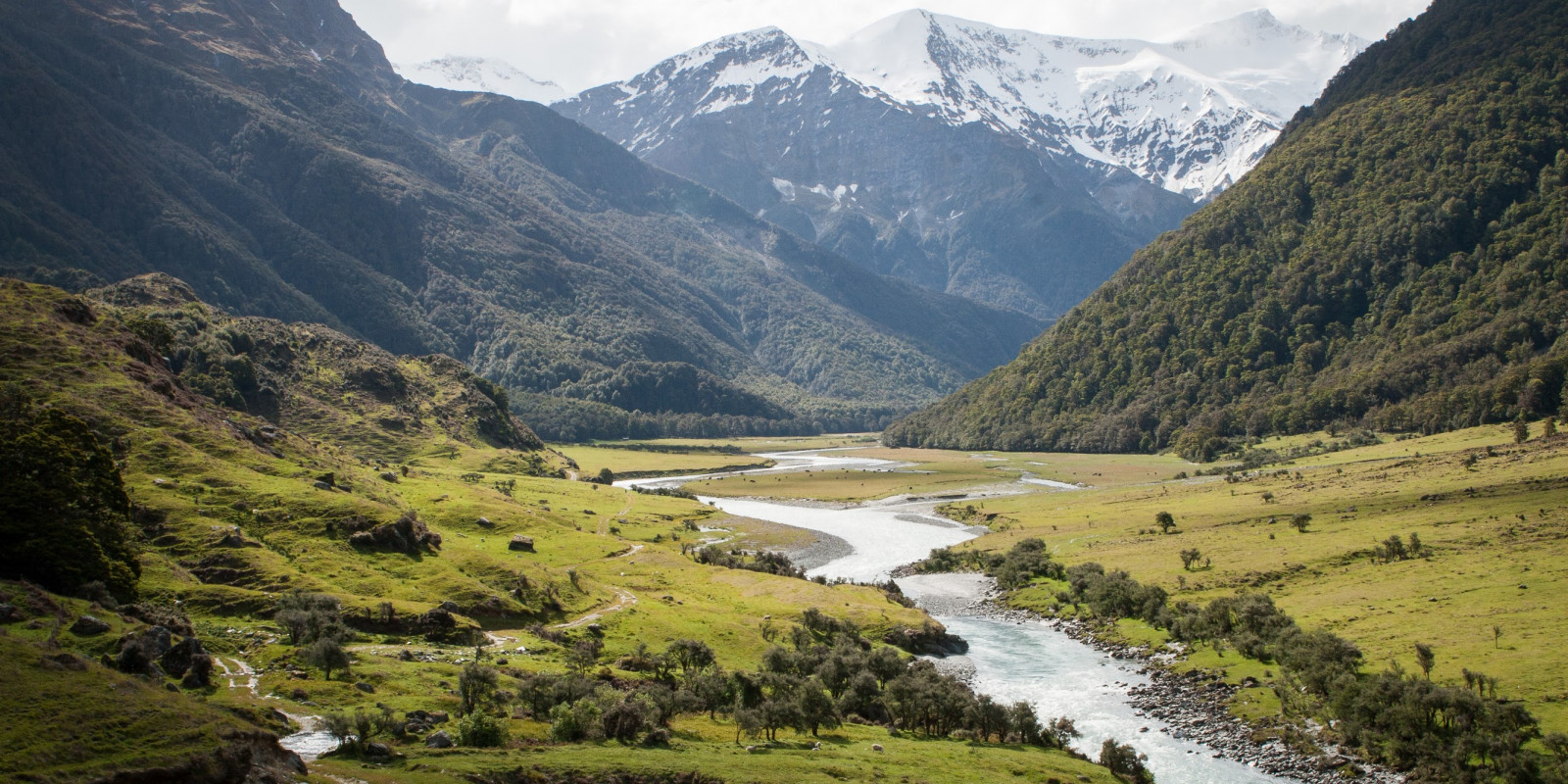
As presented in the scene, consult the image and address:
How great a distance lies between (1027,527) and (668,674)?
85.2 m

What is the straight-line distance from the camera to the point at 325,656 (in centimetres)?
4578

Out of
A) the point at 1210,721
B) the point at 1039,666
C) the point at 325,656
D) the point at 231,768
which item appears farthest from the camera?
the point at 1039,666

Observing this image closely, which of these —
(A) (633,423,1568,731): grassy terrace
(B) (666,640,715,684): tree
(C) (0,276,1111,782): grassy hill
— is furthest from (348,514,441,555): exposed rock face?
(A) (633,423,1568,731): grassy terrace

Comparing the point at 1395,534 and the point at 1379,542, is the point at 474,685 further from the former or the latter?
the point at 1395,534

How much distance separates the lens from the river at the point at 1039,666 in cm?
5281

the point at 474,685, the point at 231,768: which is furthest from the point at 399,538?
the point at 231,768

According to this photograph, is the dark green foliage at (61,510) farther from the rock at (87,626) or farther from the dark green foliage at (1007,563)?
the dark green foliage at (1007,563)

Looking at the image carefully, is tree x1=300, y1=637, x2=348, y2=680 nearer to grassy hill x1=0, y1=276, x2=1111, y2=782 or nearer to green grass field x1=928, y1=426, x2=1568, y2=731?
grassy hill x1=0, y1=276, x2=1111, y2=782

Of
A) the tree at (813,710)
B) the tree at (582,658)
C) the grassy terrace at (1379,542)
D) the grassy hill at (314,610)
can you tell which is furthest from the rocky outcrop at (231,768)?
the grassy terrace at (1379,542)

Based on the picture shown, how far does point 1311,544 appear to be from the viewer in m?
90.4

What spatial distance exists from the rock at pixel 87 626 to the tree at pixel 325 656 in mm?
8439

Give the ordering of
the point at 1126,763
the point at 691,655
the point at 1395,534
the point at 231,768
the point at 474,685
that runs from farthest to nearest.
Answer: the point at 1395,534
the point at 691,655
the point at 1126,763
the point at 474,685
the point at 231,768

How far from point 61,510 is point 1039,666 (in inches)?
2457

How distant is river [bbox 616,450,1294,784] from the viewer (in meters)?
52.8
